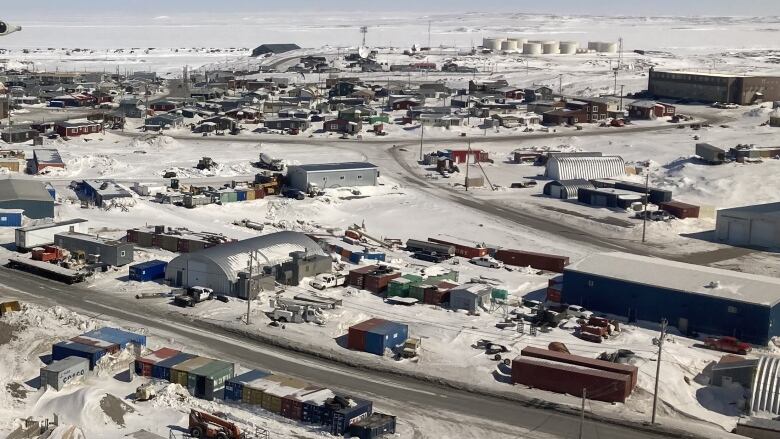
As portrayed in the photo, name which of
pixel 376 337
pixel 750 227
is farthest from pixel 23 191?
pixel 750 227

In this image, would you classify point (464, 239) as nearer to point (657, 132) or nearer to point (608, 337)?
point (608, 337)

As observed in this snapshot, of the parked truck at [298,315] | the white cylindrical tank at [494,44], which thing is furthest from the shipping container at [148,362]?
the white cylindrical tank at [494,44]

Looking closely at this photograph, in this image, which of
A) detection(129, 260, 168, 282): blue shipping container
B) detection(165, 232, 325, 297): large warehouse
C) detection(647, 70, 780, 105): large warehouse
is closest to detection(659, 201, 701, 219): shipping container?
detection(165, 232, 325, 297): large warehouse

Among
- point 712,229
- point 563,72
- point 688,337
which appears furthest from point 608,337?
point 563,72

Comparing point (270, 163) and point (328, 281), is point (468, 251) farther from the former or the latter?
point (270, 163)

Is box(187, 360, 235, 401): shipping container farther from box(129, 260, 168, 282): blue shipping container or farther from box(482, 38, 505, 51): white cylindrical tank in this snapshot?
box(482, 38, 505, 51): white cylindrical tank
